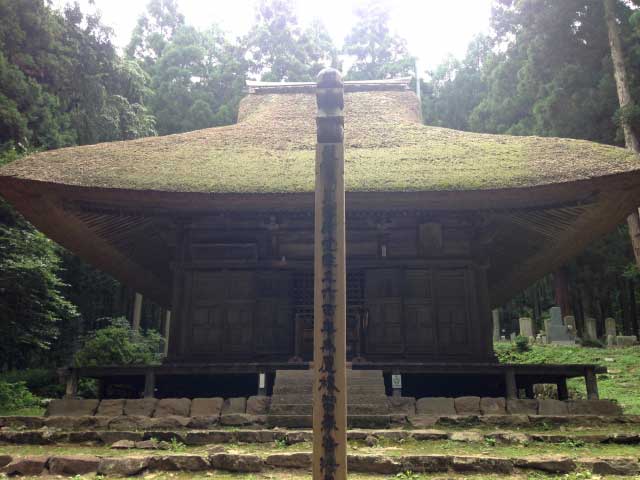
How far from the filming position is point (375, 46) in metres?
41.1

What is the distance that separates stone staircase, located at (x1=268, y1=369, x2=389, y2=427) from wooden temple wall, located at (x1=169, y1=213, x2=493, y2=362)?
68.5 inches

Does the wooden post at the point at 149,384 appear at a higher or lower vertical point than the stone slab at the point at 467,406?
higher

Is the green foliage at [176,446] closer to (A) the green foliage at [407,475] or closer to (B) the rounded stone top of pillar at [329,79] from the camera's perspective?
(A) the green foliage at [407,475]

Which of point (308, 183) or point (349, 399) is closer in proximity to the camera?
point (349, 399)

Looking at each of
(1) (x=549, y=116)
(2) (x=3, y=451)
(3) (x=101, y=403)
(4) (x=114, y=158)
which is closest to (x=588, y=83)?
(1) (x=549, y=116)

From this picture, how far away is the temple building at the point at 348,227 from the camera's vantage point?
823 centimetres

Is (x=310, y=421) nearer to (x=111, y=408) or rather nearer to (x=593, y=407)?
(x=111, y=408)

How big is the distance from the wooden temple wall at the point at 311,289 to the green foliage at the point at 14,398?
4.93 m

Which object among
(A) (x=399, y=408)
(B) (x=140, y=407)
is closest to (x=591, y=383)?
(A) (x=399, y=408)

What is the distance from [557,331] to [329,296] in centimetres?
2148

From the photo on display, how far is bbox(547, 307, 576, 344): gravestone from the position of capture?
881 inches

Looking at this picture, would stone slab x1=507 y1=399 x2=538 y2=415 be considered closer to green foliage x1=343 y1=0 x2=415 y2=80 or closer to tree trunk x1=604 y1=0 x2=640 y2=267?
tree trunk x1=604 y1=0 x2=640 y2=267

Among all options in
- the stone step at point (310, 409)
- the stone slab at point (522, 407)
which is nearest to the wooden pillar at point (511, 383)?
the stone slab at point (522, 407)

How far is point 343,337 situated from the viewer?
3605mm
